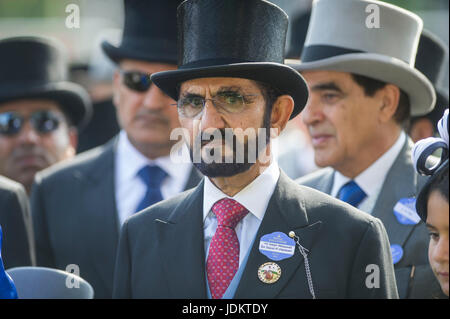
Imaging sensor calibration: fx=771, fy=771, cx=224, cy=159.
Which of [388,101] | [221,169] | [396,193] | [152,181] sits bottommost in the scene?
[152,181]

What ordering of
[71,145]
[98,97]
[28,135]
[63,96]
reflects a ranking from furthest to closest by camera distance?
1. [98,97]
2. [71,145]
3. [63,96]
4. [28,135]

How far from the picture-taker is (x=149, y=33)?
14.2 feet

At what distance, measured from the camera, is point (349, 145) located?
343 cm

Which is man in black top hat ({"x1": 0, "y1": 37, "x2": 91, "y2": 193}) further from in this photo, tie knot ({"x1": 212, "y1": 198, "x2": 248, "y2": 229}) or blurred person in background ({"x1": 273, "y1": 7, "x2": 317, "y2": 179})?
tie knot ({"x1": 212, "y1": 198, "x2": 248, "y2": 229})

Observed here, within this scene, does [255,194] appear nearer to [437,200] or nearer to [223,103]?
[223,103]

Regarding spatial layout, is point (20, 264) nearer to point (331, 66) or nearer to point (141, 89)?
point (141, 89)

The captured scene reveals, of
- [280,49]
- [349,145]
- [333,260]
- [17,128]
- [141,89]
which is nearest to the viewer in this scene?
[333,260]

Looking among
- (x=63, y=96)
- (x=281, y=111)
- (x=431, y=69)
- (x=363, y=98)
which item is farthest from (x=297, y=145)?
(x=281, y=111)

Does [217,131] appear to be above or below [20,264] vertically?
above

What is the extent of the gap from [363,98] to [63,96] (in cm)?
236

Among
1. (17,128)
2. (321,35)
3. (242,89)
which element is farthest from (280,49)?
(17,128)

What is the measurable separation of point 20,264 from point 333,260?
155 centimetres

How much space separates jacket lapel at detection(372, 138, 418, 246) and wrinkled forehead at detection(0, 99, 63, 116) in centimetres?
250

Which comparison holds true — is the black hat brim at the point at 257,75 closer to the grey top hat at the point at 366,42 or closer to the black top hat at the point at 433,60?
the grey top hat at the point at 366,42
